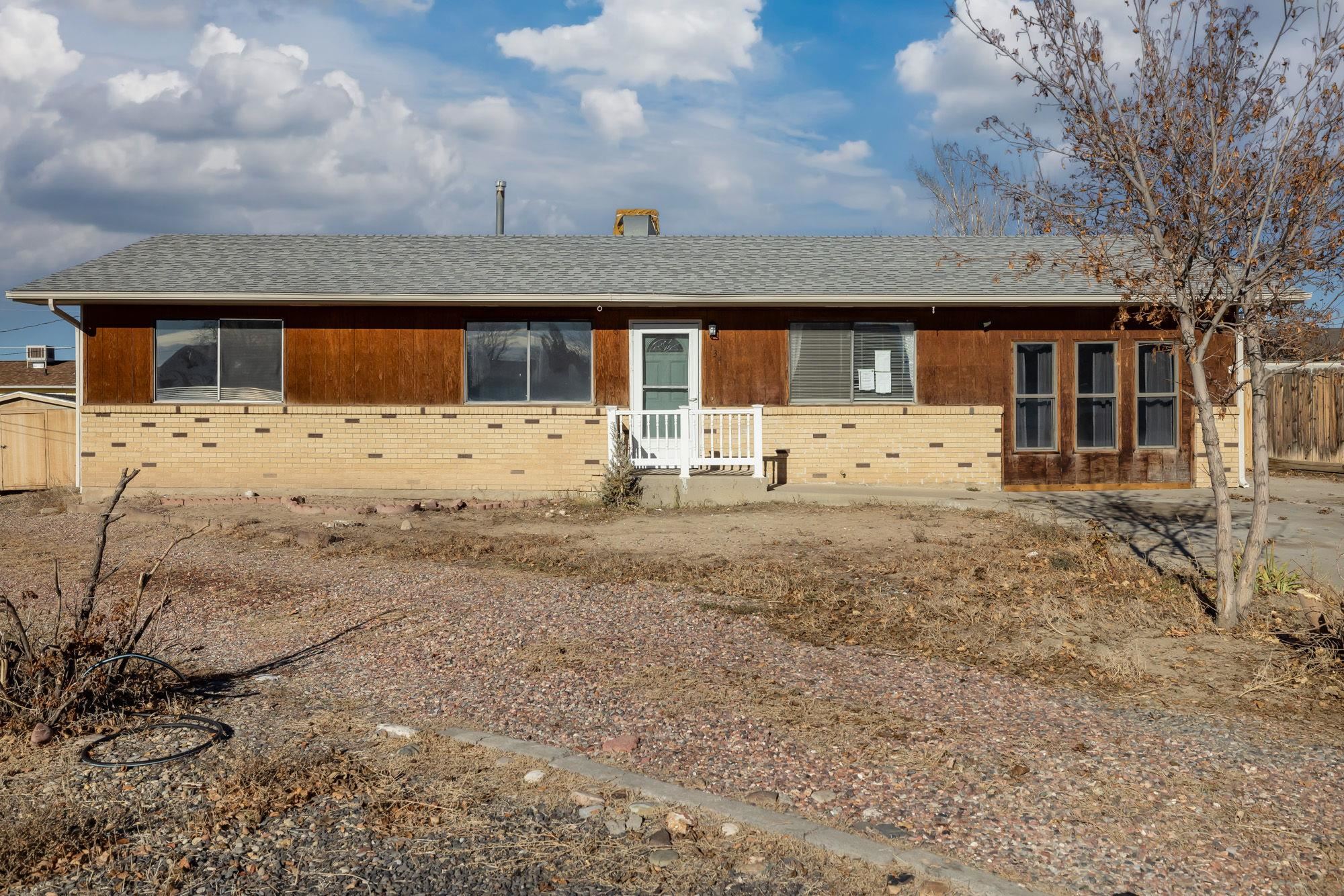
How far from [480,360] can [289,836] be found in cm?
1157

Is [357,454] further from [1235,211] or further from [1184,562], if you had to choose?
[1235,211]

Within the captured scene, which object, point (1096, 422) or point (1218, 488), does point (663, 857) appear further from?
point (1096, 422)

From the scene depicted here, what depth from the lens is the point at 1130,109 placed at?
23.6ft

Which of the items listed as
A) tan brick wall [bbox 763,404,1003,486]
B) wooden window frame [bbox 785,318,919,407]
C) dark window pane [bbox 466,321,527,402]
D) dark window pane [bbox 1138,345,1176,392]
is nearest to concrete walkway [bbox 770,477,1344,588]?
tan brick wall [bbox 763,404,1003,486]

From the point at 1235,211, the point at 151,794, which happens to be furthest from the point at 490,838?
the point at 1235,211

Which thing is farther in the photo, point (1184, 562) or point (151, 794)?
point (1184, 562)

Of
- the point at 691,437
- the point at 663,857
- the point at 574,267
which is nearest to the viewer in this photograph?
the point at 663,857

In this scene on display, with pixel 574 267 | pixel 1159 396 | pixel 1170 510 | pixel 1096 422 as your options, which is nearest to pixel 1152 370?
→ pixel 1159 396

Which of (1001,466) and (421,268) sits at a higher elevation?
(421,268)

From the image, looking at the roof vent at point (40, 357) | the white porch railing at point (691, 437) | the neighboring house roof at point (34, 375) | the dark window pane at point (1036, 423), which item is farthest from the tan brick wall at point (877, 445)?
the roof vent at point (40, 357)

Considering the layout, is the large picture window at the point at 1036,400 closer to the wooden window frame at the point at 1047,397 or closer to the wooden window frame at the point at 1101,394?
the wooden window frame at the point at 1047,397

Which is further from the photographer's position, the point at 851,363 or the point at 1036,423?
the point at 1036,423

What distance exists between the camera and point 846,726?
17.3ft

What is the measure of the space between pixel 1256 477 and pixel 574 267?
10812 millimetres
